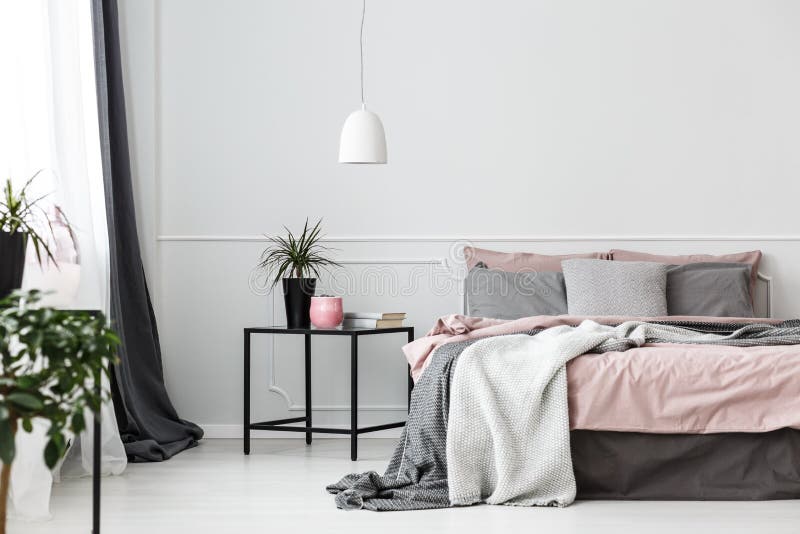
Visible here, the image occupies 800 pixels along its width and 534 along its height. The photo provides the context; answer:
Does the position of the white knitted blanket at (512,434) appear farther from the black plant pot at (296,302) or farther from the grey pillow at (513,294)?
the black plant pot at (296,302)

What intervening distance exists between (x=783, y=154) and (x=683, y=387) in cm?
229

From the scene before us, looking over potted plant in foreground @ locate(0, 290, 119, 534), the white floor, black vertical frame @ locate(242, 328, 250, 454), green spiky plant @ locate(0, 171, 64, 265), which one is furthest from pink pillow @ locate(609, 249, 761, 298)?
potted plant in foreground @ locate(0, 290, 119, 534)

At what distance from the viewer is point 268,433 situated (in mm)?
4879

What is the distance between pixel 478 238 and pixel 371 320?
872 millimetres

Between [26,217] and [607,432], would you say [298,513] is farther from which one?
[26,217]

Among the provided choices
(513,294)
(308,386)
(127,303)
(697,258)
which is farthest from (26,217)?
(697,258)

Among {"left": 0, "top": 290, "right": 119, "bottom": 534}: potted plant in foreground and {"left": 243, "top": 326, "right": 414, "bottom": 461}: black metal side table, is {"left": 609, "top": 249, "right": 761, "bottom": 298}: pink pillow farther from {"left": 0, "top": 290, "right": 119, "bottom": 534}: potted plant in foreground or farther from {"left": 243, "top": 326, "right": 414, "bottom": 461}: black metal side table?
{"left": 0, "top": 290, "right": 119, "bottom": 534}: potted plant in foreground

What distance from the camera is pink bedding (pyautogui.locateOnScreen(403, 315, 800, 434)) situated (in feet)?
10.4

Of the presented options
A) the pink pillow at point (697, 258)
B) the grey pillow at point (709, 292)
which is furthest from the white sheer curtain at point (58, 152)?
the grey pillow at point (709, 292)

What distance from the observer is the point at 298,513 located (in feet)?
10.1

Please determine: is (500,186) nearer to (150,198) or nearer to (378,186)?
(378,186)

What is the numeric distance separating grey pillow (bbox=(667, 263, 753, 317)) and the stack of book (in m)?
1.37

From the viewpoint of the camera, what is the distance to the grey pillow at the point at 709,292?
175 inches

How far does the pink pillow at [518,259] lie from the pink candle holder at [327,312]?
83 centimetres
